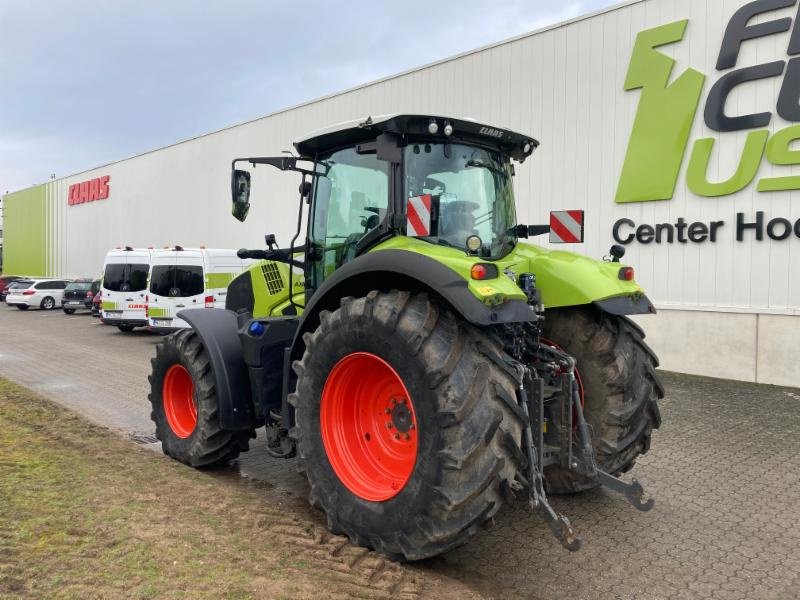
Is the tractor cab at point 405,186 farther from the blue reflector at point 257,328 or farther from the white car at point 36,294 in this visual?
the white car at point 36,294

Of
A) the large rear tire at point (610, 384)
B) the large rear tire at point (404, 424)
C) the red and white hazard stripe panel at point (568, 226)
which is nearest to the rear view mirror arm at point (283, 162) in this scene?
the large rear tire at point (404, 424)

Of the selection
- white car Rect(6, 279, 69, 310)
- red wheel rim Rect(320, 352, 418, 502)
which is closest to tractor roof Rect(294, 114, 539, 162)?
red wheel rim Rect(320, 352, 418, 502)

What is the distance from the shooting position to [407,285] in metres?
3.80

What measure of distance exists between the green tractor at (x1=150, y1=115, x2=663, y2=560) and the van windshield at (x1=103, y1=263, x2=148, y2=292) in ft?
41.9

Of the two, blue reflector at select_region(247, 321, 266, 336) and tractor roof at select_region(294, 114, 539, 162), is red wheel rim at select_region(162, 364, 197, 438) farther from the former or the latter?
tractor roof at select_region(294, 114, 539, 162)

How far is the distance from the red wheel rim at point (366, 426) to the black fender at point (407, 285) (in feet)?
1.58

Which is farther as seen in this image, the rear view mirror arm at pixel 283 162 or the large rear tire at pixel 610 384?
the rear view mirror arm at pixel 283 162

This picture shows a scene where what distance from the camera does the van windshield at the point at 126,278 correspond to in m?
17.1

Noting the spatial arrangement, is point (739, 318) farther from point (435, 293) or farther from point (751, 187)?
point (435, 293)

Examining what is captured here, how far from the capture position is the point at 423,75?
1499cm

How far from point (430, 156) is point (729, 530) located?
315cm

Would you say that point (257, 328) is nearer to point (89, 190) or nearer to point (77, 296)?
point (77, 296)

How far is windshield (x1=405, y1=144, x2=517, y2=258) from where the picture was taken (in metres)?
4.04

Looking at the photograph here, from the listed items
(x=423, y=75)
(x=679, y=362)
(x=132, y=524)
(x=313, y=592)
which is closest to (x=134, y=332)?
(x=423, y=75)
